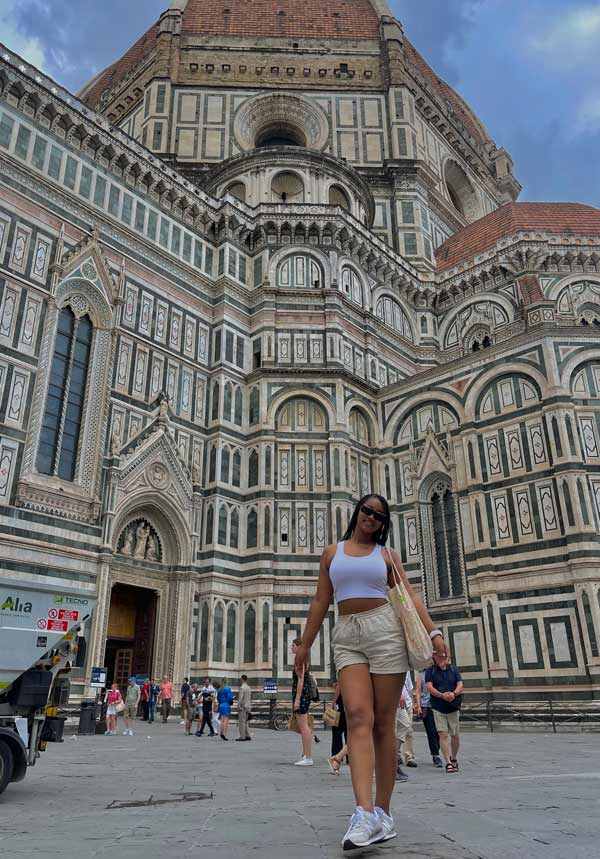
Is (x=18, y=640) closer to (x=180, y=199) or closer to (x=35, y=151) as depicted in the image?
(x=35, y=151)

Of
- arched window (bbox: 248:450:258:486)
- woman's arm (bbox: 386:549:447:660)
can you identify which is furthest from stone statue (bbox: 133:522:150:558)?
woman's arm (bbox: 386:549:447:660)

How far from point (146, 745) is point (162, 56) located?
37.0 m

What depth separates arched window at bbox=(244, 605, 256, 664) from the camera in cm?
2208

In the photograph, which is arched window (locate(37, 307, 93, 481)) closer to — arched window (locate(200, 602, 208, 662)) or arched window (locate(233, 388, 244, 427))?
arched window (locate(233, 388, 244, 427))

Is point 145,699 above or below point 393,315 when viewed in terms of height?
below

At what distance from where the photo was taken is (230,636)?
878 inches

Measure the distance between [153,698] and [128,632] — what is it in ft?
10.9

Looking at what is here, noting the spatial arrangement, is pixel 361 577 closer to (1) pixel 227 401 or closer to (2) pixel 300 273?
(1) pixel 227 401

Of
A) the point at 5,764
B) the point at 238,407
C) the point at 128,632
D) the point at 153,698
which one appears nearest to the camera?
the point at 5,764

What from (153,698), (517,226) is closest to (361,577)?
(153,698)

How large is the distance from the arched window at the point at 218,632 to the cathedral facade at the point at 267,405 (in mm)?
121

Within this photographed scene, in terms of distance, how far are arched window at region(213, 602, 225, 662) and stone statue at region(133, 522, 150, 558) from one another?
3107 mm

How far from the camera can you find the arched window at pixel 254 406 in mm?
25625

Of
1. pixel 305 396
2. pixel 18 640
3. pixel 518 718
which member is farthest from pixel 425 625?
pixel 305 396
